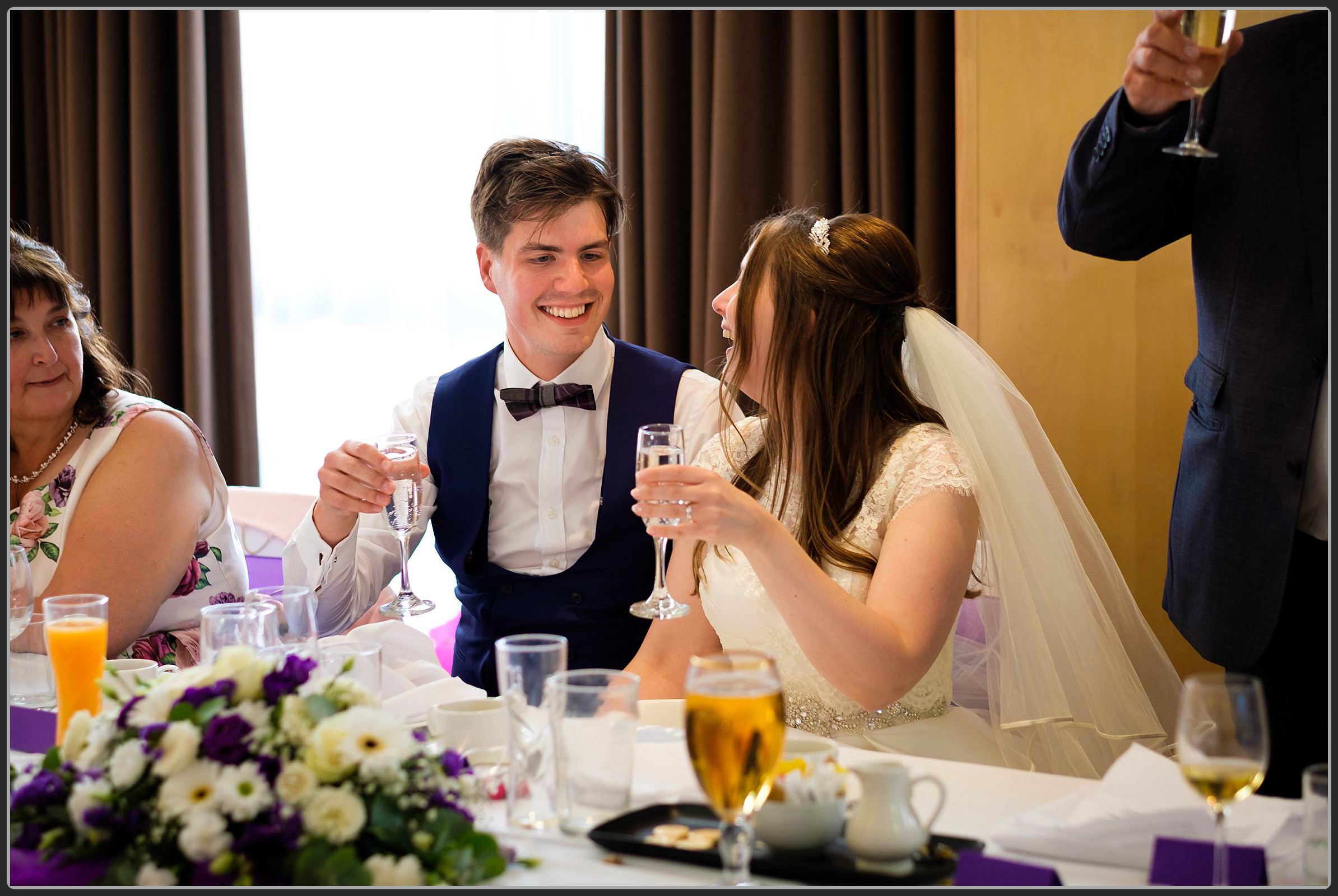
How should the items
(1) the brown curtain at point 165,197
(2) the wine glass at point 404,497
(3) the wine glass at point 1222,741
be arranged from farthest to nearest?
(1) the brown curtain at point 165,197 < (2) the wine glass at point 404,497 < (3) the wine glass at point 1222,741

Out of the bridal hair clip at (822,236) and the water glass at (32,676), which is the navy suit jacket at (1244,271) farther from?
the water glass at (32,676)

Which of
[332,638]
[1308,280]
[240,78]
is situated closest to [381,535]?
[332,638]

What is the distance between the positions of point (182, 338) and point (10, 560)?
9.81ft

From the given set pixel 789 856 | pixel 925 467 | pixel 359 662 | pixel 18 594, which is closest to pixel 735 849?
pixel 789 856

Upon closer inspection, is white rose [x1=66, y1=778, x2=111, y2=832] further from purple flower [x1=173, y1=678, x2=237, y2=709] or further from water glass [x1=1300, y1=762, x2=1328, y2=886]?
water glass [x1=1300, y1=762, x2=1328, y2=886]

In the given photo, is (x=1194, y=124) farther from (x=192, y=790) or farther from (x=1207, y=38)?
(x=192, y=790)

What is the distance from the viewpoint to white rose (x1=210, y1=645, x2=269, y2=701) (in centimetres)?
108

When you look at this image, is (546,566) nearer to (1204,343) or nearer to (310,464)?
(1204,343)

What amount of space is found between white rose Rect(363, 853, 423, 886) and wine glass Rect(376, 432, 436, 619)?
0.88 m

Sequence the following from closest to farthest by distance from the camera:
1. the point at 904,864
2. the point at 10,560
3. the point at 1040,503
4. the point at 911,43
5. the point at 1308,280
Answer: the point at 904,864 → the point at 10,560 → the point at 1308,280 → the point at 1040,503 → the point at 911,43

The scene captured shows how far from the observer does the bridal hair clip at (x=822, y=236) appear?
2.05 m

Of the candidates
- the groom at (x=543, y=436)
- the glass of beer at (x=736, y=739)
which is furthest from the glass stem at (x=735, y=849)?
the groom at (x=543, y=436)

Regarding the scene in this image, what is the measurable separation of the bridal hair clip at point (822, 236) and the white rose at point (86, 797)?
1439mm

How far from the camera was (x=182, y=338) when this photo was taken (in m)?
4.37
